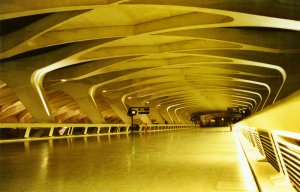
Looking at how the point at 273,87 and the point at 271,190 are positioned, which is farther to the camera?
the point at 273,87

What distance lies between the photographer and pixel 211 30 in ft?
81.8

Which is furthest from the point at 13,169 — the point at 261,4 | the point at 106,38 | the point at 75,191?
the point at 106,38

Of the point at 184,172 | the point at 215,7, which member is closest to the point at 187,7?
the point at 215,7

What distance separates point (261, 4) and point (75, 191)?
16.0 m

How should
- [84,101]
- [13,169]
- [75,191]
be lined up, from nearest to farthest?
[75,191]
[13,169]
[84,101]

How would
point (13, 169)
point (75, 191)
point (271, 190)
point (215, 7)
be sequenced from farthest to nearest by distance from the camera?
point (215, 7) < point (13, 169) < point (75, 191) < point (271, 190)

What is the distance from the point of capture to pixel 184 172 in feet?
20.7

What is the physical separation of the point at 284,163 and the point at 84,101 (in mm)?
38357

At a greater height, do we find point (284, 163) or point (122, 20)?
point (122, 20)

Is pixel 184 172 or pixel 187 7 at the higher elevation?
pixel 187 7

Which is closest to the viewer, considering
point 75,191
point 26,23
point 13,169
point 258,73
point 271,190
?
point 271,190

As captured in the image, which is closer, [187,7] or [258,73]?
[187,7]

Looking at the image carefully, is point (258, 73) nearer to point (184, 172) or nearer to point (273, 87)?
point (273, 87)

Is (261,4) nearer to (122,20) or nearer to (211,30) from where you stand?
(211,30)
